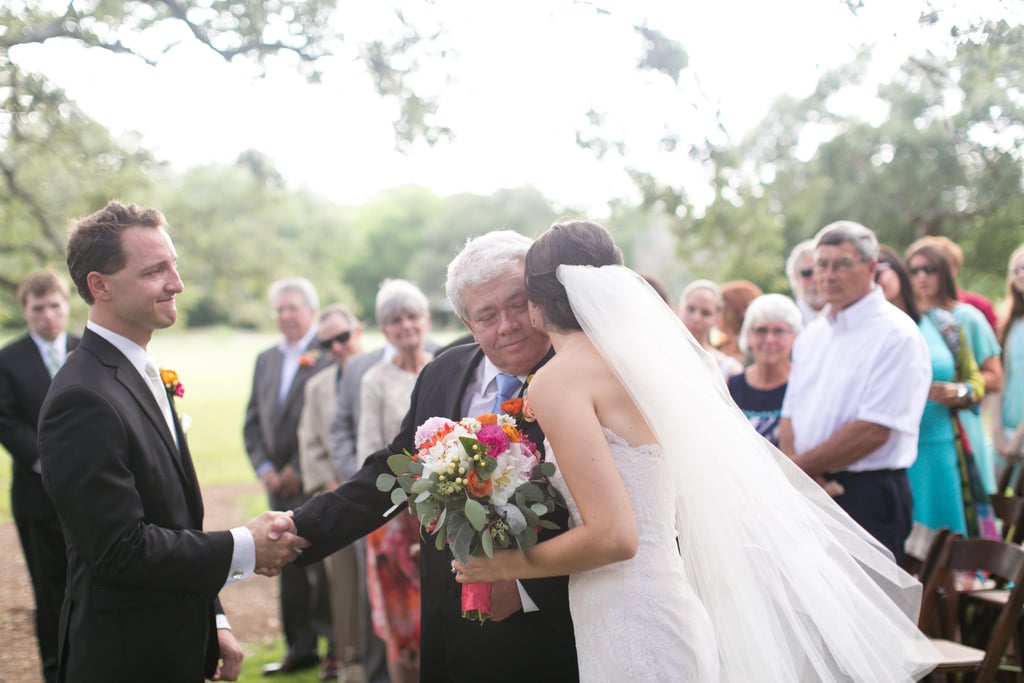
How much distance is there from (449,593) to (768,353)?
3.34m

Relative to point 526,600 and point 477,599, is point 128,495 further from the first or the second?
point 526,600

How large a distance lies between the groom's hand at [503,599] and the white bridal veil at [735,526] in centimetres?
59

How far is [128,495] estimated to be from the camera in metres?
2.88

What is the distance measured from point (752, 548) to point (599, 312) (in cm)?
98

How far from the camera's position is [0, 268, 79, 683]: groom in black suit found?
5.51m

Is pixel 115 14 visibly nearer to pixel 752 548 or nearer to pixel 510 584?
pixel 510 584

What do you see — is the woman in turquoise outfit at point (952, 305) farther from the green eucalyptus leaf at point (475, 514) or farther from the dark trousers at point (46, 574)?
the dark trousers at point (46, 574)

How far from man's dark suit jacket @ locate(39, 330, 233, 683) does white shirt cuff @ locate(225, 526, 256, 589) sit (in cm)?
→ 4

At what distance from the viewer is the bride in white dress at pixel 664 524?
2578mm

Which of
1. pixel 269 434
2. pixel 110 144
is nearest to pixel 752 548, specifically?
pixel 269 434

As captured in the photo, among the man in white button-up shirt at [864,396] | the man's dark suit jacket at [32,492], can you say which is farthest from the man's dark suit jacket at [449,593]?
the man's dark suit jacket at [32,492]

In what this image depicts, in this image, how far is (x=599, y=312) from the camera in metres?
2.66

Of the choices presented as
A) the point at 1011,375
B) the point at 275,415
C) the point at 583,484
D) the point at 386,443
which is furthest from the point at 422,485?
the point at 1011,375

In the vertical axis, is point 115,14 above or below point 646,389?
above
